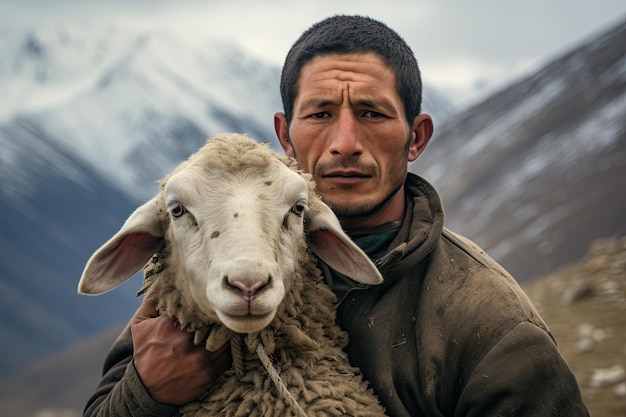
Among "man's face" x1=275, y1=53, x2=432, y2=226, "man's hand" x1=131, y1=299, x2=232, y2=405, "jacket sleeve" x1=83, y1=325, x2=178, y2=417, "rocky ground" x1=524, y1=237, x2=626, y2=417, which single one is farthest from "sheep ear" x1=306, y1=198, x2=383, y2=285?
"rocky ground" x1=524, y1=237, x2=626, y2=417

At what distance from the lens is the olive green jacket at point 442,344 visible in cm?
264

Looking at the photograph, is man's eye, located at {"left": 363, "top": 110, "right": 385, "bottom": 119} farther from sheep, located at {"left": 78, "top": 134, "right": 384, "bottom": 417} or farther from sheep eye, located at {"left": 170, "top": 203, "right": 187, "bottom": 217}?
sheep eye, located at {"left": 170, "top": 203, "right": 187, "bottom": 217}

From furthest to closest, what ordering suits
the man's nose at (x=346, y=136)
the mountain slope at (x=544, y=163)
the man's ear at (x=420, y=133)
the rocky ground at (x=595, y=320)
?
the mountain slope at (x=544, y=163)
the rocky ground at (x=595, y=320)
the man's ear at (x=420, y=133)
the man's nose at (x=346, y=136)

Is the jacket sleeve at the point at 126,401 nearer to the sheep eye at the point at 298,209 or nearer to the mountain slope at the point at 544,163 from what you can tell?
the sheep eye at the point at 298,209

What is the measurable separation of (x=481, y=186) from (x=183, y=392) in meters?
31.9

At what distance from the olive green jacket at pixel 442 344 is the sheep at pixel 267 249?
0.11m

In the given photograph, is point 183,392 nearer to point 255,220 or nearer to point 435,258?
point 255,220

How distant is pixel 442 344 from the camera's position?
2.76 meters

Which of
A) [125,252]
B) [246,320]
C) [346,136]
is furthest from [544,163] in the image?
[246,320]

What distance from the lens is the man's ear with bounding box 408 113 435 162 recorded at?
3.40 metres

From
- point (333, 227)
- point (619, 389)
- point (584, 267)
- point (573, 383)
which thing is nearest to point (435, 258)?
point (333, 227)

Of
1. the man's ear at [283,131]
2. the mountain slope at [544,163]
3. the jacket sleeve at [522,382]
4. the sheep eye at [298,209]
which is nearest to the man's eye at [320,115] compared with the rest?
the man's ear at [283,131]

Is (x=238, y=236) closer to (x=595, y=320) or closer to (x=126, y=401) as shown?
(x=126, y=401)

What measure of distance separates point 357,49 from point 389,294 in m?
1.02
